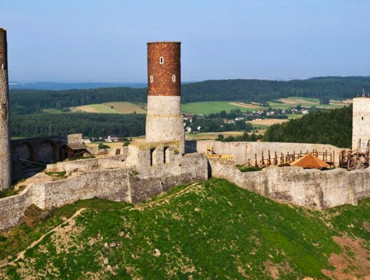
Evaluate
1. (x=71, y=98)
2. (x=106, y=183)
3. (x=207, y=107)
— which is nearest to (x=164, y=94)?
(x=106, y=183)

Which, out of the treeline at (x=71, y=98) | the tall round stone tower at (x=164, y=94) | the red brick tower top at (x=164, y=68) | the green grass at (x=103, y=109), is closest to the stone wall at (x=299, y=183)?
the tall round stone tower at (x=164, y=94)

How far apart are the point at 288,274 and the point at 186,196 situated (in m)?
6.33

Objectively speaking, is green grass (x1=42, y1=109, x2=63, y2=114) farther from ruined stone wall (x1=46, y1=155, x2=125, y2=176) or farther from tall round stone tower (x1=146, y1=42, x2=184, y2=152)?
ruined stone wall (x1=46, y1=155, x2=125, y2=176)

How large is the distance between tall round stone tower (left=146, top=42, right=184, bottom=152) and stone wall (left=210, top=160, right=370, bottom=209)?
3.06m

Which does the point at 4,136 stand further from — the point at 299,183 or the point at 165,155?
the point at 299,183

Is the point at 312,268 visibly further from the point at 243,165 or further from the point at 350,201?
the point at 243,165

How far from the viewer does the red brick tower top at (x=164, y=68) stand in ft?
131

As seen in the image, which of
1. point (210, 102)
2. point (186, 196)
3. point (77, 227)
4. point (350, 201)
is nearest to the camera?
point (77, 227)

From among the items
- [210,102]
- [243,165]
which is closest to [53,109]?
[210,102]

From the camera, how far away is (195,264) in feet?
98.4

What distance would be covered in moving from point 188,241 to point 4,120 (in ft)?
32.6

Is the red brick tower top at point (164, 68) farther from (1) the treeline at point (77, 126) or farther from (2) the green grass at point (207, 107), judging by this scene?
(2) the green grass at point (207, 107)

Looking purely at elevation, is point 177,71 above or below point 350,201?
above

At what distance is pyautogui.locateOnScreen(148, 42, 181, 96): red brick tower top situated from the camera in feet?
131
